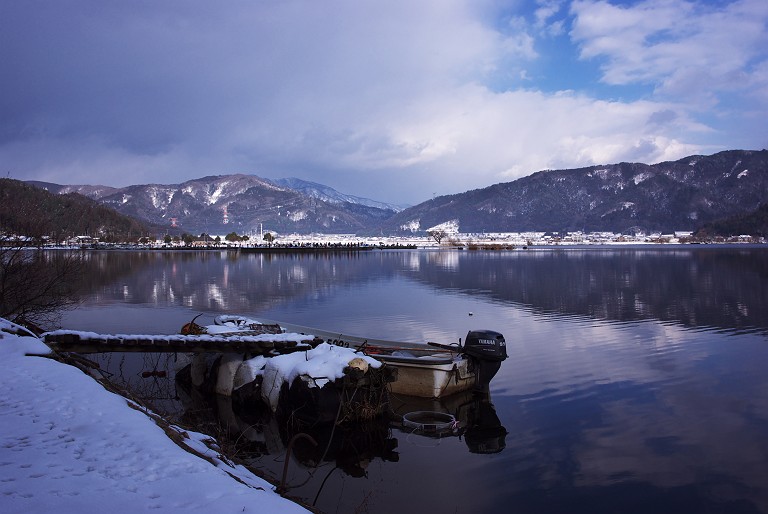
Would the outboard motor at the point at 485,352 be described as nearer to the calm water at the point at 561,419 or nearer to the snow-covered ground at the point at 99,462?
the calm water at the point at 561,419

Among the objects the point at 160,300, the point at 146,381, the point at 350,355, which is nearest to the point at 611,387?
the point at 350,355

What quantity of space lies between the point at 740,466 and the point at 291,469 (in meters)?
8.84

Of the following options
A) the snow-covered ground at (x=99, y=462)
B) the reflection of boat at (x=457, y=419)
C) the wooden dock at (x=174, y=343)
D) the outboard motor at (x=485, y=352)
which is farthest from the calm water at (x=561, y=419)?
the snow-covered ground at (x=99, y=462)

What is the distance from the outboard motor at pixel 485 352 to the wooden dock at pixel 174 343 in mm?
4268

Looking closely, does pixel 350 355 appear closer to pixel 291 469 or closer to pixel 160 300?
pixel 291 469

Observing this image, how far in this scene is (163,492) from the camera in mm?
5520

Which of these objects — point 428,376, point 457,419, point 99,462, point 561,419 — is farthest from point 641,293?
point 99,462

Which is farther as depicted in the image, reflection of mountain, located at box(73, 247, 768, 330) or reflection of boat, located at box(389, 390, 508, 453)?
reflection of mountain, located at box(73, 247, 768, 330)

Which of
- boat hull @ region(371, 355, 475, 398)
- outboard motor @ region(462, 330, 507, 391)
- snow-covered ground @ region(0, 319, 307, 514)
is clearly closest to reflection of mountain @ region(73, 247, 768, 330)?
outboard motor @ region(462, 330, 507, 391)

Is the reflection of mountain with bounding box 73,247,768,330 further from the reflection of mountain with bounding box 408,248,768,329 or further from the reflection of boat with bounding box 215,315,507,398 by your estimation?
the reflection of boat with bounding box 215,315,507,398

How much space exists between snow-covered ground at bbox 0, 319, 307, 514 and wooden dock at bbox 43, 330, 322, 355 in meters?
4.37

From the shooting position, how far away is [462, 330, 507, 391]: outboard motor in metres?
14.9

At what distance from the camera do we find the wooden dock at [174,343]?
43.5 ft

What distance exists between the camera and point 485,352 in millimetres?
14945
